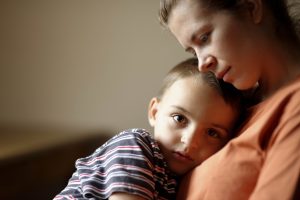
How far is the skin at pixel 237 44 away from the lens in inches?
37.7

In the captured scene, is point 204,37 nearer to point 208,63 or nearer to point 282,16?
point 208,63

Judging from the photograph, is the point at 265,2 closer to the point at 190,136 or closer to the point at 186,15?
the point at 186,15

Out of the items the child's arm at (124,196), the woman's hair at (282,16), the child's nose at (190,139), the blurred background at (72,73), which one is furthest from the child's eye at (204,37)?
the blurred background at (72,73)

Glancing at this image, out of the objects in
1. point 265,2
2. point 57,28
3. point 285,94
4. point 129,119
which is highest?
point 57,28

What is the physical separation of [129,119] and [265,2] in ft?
2.62

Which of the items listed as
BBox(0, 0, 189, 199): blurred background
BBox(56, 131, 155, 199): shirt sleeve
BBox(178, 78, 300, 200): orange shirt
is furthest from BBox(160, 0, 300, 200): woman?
BBox(0, 0, 189, 199): blurred background

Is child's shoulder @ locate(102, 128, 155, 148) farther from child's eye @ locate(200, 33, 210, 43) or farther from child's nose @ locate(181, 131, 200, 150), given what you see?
child's eye @ locate(200, 33, 210, 43)

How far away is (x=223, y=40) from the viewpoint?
3.12 ft

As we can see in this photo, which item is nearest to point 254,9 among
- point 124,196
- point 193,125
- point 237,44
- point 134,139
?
point 237,44

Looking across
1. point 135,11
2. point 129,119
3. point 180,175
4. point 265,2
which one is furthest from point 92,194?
point 135,11

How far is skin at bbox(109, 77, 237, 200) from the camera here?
103 cm

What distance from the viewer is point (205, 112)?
1027mm

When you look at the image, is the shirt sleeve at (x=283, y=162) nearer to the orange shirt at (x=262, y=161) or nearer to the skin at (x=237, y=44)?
the orange shirt at (x=262, y=161)

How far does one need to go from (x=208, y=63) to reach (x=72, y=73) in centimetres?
87
